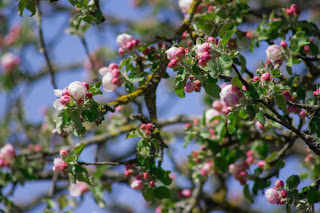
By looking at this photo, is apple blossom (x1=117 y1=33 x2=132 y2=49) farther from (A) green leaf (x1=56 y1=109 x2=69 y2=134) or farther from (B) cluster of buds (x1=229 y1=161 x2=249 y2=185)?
(B) cluster of buds (x1=229 y1=161 x2=249 y2=185)

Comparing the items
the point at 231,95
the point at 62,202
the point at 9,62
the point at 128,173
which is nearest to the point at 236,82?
the point at 231,95

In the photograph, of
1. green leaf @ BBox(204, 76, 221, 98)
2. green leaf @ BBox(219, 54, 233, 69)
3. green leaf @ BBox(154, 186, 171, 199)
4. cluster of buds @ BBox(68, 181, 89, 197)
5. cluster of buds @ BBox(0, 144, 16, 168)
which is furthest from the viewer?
cluster of buds @ BBox(0, 144, 16, 168)

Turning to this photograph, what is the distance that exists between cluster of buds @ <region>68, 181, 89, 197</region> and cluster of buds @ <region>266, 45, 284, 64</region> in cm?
129

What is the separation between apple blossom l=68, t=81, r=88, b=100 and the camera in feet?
4.53

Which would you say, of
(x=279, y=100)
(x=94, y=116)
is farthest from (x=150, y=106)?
(x=279, y=100)

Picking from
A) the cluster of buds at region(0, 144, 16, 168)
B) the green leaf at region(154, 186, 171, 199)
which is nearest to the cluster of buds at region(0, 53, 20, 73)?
the cluster of buds at region(0, 144, 16, 168)

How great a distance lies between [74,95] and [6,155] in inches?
47.9

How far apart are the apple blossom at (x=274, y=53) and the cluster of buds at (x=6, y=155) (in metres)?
1.67

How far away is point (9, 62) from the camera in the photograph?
4254 millimetres

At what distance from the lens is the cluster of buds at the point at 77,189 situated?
2139 millimetres

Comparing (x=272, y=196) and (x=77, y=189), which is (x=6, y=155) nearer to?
(x=77, y=189)

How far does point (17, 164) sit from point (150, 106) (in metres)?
1.13

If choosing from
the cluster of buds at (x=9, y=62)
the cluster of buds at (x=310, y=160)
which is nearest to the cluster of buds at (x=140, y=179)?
the cluster of buds at (x=310, y=160)

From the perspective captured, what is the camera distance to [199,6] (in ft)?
6.67
